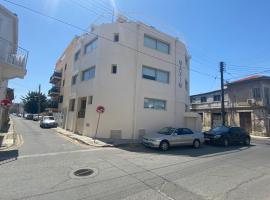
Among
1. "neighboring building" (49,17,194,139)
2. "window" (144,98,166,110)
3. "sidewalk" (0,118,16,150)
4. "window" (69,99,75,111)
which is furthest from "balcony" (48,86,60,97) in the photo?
"window" (144,98,166,110)

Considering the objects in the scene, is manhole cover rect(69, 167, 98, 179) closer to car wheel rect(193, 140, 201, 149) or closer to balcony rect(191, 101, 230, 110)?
car wheel rect(193, 140, 201, 149)

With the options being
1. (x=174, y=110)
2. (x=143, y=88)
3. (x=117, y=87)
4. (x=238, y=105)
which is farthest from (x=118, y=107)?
(x=238, y=105)

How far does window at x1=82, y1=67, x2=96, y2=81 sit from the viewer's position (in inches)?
760

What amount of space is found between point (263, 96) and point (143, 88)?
18.3 metres

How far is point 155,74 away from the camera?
20.2m

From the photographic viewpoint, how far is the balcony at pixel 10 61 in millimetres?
12555

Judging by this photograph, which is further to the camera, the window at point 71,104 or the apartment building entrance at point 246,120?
the apartment building entrance at point 246,120

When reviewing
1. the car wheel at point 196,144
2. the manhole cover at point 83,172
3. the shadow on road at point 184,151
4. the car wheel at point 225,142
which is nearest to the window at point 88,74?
the shadow on road at point 184,151

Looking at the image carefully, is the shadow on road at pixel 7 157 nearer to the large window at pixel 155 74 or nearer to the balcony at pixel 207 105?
the large window at pixel 155 74

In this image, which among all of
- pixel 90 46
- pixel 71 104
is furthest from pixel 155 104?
pixel 71 104

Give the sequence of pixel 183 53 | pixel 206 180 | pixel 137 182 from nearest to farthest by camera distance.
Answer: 1. pixel 137 182
2. pixel 206 180
3. pixel 183 53

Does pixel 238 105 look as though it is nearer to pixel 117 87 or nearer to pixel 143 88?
pixel 143 88

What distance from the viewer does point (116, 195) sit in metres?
5.25

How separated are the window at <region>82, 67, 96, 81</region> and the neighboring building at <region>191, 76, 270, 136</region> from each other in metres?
21.8
